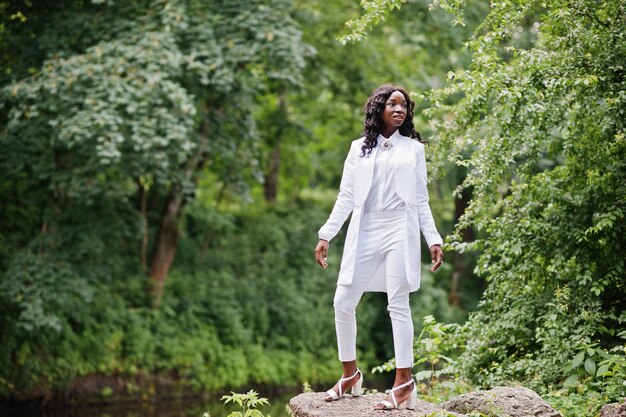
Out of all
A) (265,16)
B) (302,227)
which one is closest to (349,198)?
(265,16)

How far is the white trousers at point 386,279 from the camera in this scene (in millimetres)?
5199

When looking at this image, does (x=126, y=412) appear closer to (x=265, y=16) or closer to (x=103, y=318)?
(x=103, y=318)

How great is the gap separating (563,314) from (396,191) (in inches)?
97.2

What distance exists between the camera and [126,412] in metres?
13.2

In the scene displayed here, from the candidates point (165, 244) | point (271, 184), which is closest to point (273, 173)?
point (271, 184)

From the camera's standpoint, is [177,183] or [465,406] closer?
[465,406]

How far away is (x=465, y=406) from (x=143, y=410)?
30.2 feet

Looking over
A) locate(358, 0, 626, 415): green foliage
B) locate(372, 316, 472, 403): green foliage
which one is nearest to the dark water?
locate(372, 316, 472, 403): green foliage

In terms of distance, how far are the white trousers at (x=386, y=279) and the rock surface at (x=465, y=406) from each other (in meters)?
0.30

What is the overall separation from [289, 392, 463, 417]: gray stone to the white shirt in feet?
4.14

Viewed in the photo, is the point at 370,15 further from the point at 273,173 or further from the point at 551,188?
the point at 273,173

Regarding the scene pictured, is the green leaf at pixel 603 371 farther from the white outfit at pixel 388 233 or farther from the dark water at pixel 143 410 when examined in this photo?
the dark water at pixel 143 410

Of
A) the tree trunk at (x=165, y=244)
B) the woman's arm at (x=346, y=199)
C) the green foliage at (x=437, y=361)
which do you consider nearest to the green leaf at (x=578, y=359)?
the green foliage at (x=437, y=361)

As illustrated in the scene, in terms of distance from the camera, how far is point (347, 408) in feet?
17.5
